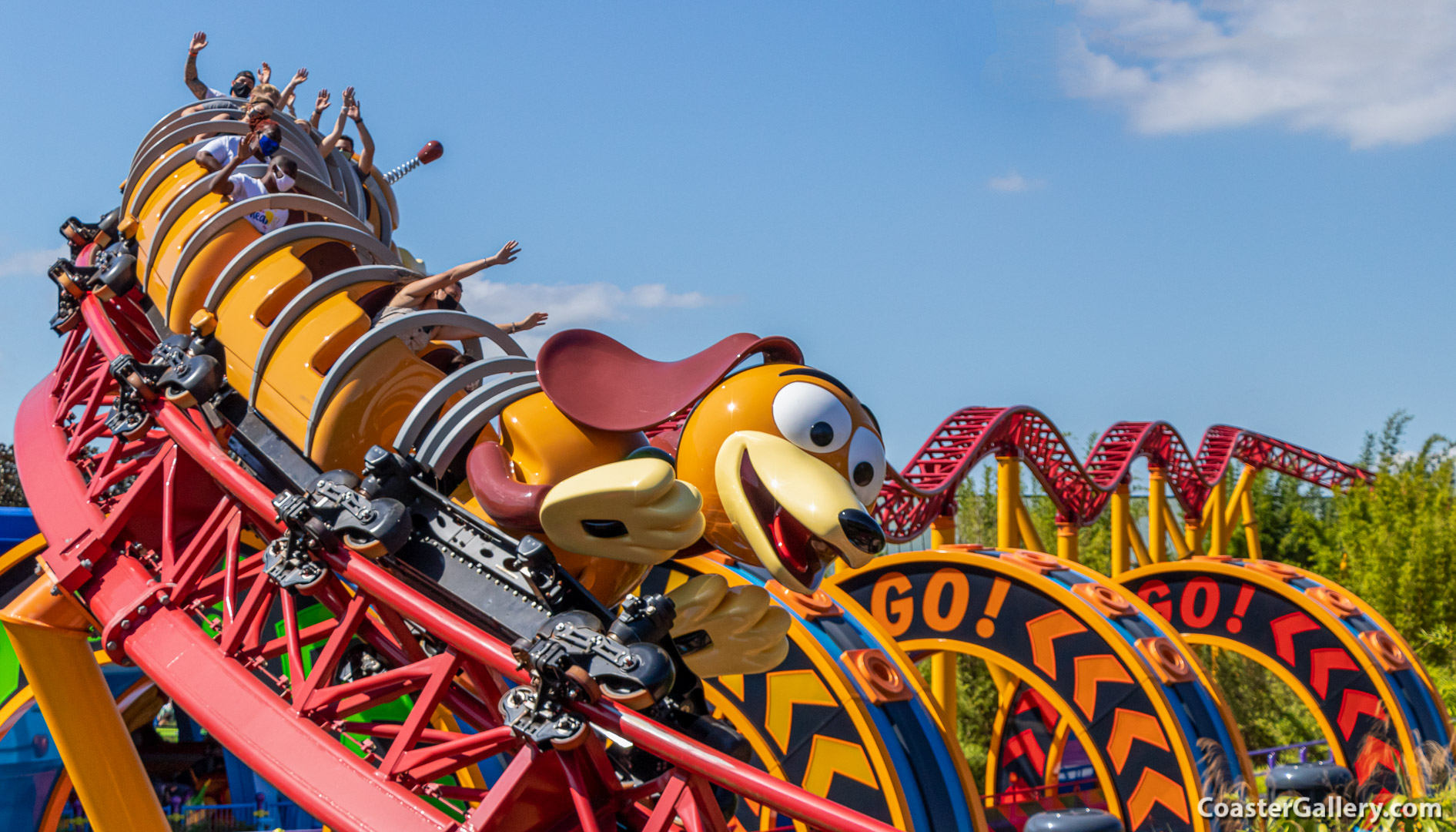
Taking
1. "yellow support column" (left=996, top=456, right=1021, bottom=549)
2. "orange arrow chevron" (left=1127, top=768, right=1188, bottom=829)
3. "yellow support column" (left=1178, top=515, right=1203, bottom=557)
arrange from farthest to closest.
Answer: "yellow support column" (left=1178, top=515, right=1203, bottom=557)
"yellow support column" (left=996, top=456, right=1021, bottom=549)
"orange arrow chevron" (left=1127, top=768, right=1188, bottom=829)

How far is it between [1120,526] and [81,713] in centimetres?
1143

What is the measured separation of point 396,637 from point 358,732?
355mm

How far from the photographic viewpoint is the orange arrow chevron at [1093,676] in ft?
26.7

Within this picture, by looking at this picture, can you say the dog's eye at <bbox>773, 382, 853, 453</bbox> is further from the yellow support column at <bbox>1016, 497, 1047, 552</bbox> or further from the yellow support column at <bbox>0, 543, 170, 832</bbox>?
the yellow support column at <bbox>1016, 497, 1047, 552</bbox>

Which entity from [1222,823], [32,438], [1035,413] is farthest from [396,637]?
[1035,413]

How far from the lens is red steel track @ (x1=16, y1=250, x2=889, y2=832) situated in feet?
10.1

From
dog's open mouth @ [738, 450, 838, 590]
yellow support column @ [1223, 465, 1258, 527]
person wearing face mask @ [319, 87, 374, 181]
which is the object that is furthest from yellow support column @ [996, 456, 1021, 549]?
dog's open mouth @ [738, 450, 838, 590]

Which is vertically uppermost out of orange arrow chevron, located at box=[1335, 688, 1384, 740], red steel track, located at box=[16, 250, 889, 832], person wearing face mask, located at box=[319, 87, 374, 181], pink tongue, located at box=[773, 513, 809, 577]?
person wearing face mask, located at box=[319, 87, 374, 181]

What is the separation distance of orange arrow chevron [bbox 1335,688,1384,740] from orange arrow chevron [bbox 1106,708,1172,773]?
123 inches

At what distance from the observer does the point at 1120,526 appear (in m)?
13.7

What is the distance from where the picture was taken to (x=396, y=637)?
3646 mm

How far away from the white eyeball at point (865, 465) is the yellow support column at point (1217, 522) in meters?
13.6

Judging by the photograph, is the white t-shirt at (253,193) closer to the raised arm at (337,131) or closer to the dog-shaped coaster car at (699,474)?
the raised arm at (337,131)

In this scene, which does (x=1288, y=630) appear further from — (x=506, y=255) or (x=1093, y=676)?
(x=506, y=255)
